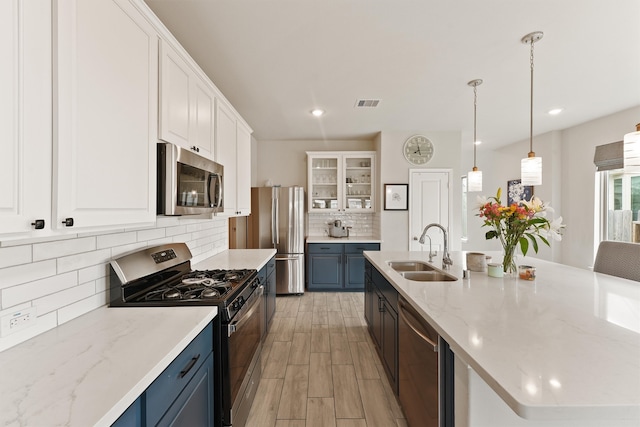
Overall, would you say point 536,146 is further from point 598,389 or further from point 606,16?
point 598,389

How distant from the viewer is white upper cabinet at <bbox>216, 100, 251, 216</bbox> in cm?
250

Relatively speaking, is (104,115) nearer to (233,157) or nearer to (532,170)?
(233,157)

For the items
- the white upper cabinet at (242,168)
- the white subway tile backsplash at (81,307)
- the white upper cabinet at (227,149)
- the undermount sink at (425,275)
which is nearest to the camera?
the white subway tile backsplash at (81,307)

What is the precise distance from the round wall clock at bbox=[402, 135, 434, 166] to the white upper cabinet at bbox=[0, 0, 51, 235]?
448 centimetres

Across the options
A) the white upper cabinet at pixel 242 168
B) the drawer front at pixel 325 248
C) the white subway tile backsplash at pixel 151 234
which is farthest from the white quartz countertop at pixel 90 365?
the drawer front at pixel 325 248

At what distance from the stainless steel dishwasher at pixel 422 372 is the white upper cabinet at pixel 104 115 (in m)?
1.47

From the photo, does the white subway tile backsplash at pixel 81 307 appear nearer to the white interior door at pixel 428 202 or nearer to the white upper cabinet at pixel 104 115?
the white upper cabinet at pixel 104 115

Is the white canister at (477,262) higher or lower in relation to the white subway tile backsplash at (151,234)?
lower

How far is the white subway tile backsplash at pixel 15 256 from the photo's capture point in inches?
40.0

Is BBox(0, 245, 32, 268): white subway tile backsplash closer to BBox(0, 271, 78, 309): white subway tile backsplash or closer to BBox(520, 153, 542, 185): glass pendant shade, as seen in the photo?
BBox(0, 271, 78, 309): white subway tile backsplash

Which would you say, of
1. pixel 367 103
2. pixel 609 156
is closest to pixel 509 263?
pixel 367 103

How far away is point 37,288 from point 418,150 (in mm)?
4706

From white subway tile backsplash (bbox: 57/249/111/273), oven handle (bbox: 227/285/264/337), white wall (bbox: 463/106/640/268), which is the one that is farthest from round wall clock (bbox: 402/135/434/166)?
white subway tile backsplash (bbox: 57/249/111/273)

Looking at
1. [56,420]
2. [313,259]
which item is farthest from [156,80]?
[313,259]
